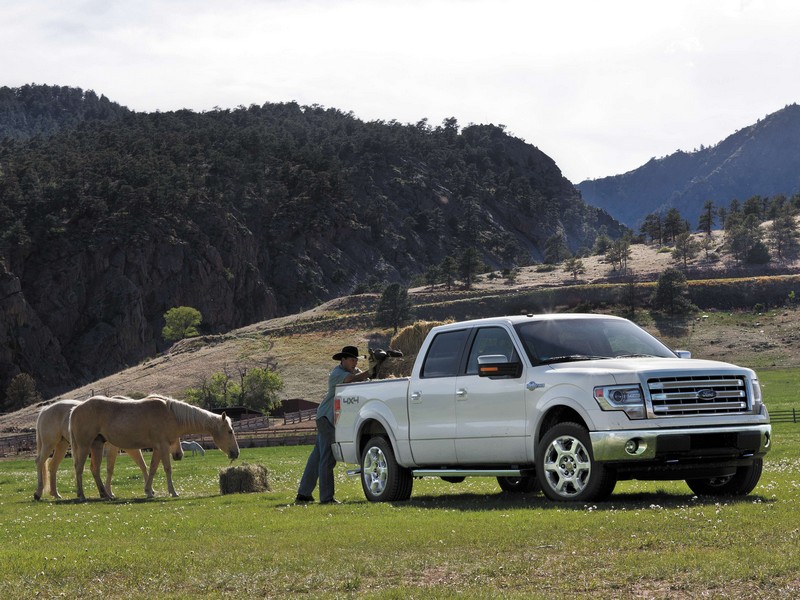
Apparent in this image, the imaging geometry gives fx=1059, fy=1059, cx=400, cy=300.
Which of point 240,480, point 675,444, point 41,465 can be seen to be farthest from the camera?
point 41,465

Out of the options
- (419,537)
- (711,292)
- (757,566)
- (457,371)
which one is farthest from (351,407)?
(711,292)

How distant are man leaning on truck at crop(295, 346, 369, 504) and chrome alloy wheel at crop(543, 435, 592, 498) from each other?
456cm

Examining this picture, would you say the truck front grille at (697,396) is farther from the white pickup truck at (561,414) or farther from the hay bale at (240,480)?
the hay bale at (240,480)

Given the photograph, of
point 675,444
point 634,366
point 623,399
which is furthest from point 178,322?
point 675,444

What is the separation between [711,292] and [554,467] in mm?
156899

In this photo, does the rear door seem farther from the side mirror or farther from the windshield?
the windshield

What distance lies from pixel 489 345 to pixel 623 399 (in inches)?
95.4

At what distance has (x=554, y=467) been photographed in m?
12.9

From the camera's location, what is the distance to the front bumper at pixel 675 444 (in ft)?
39.7

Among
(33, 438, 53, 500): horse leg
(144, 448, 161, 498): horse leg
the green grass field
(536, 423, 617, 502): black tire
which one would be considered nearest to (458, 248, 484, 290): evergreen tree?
(33, 438, 53, 500): horse leg

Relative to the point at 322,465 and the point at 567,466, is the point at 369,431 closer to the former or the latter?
the point at 322,465

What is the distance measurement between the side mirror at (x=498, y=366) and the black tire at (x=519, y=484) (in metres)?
2.87

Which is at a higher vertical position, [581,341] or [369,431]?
[581,341]

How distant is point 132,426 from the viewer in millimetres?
20328
